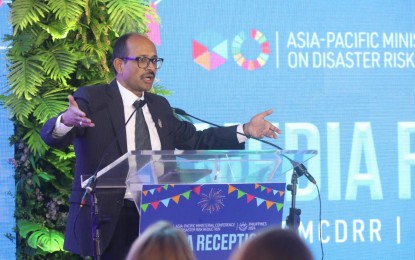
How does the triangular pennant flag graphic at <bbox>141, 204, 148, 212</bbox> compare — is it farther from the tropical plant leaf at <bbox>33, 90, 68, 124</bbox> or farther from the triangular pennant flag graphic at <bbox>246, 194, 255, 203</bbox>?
the tropical plant leaf at <bbox>33, 90, 68, 124</bbox>

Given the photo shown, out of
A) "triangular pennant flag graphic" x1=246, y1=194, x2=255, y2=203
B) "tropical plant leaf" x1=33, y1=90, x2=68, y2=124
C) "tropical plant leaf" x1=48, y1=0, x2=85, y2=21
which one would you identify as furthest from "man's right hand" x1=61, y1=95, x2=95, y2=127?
"tropical plant leaf" x1=48, y1=0, x2=85, y2=21

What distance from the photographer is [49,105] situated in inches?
194

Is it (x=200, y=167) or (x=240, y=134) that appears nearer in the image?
(x=200, y=167)

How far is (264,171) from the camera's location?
146 inches

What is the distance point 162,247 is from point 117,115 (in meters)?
1.99

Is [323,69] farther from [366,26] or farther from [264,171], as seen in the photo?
[264,171]

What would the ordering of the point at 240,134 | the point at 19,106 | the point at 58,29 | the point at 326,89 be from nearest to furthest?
the point at 240,134 → the point at 19,106 → the point at 58,29 → the point at 326,89

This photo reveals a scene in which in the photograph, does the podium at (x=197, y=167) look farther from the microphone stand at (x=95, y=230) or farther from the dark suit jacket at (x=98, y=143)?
the dark suit jacket at (x=98, y=143)

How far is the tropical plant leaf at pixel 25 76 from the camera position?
491 centimetres

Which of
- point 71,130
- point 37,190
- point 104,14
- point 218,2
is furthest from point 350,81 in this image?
point 71,130

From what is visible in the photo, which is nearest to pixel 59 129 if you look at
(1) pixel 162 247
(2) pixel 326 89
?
(1) pixel 162 247

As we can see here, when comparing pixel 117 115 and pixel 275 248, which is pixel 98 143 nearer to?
pixel 117 115

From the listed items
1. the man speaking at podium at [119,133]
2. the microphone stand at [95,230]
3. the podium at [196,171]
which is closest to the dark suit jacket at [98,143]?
the man speaking at podium at [119,133]

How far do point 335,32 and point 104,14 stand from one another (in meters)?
1.85
